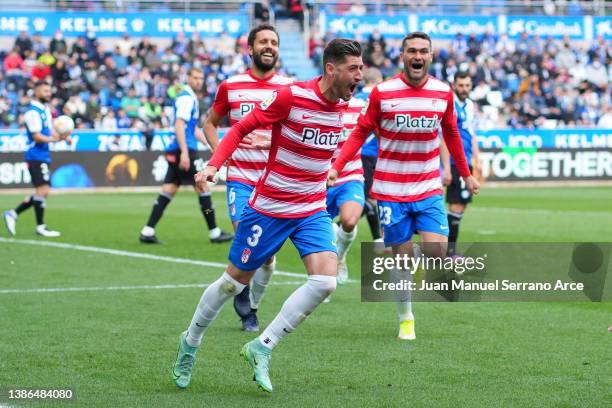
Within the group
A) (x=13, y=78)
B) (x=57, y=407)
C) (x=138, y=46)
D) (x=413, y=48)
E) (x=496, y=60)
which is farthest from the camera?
(x=496, y=60)

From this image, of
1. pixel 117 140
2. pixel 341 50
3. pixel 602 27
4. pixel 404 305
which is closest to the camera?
pixel 341 50

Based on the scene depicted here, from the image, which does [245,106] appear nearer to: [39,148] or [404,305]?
[404,305]

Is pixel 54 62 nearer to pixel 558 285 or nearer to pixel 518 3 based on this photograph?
pixel 518 3

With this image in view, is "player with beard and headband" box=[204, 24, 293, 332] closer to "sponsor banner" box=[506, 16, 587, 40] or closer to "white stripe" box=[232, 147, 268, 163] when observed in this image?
"white stripe" box=[232, 147, 268, 163]

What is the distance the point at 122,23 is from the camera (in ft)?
123

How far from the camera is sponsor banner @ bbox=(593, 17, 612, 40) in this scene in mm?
44031

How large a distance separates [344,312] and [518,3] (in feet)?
119

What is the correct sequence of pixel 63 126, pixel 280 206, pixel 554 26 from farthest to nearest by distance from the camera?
pixel 554 26
pixel 63 126
pixel 280 206

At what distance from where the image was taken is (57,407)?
20.1 feet

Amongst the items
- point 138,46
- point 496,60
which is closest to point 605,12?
point 496,60

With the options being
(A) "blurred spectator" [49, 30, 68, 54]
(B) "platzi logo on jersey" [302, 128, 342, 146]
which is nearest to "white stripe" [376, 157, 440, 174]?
(B) "platzi logo on jersey" [302, 128, 342, 146]

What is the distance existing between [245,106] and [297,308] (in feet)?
9.37

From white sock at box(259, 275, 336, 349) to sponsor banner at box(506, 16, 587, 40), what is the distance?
38.2 m

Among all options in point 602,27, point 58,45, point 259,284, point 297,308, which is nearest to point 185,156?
point 259,284
